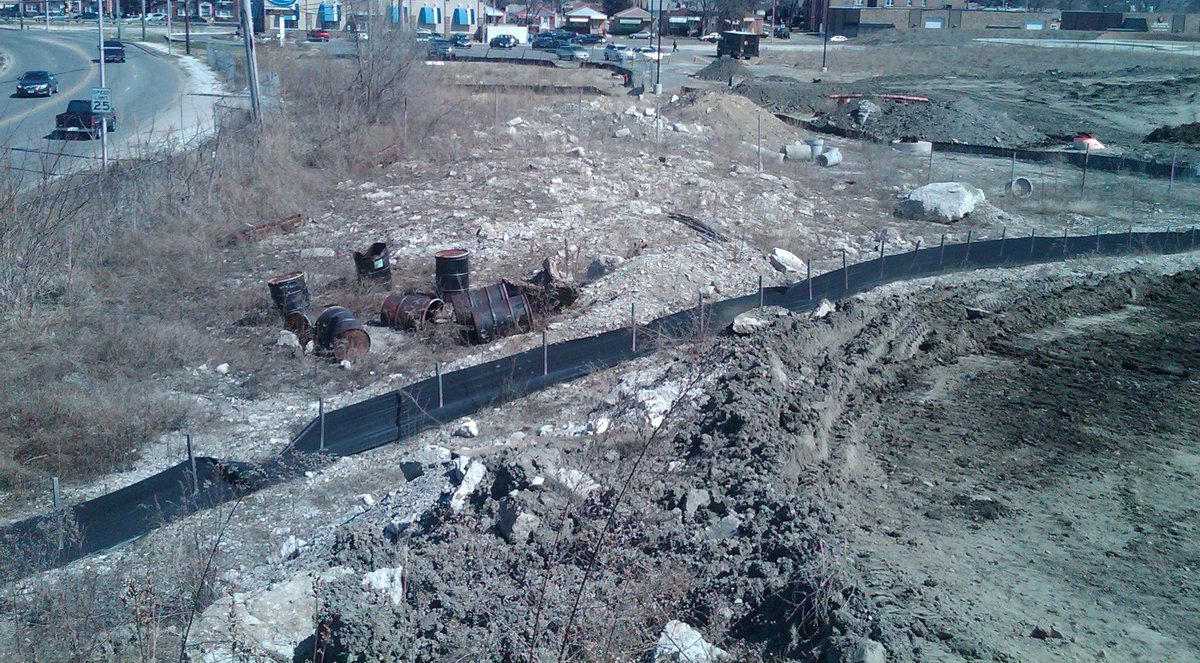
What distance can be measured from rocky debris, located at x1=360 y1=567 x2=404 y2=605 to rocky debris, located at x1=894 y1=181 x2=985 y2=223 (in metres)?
17.8

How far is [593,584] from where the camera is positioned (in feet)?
19.7

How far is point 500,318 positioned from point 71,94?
31.8 meters

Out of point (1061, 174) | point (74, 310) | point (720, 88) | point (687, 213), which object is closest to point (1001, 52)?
point (720, 88)

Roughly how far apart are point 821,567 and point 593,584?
142 cm

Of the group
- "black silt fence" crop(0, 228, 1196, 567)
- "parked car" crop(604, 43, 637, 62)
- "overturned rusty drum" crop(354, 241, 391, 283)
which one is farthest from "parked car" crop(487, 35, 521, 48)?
"overturned rusty drum" crop(354, 241, 391, 283)

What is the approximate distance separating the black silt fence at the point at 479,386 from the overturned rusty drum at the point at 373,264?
3765mm

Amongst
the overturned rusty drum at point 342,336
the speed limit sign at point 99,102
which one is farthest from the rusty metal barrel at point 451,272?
the speed limit sign at point 99,102

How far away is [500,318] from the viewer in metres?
12.9

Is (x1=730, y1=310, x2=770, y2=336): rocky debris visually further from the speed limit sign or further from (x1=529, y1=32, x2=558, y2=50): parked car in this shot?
(x1=529, y1=32, x2=558, y2=50): parked car

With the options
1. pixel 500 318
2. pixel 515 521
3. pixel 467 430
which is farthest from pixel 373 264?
pixel 515 521

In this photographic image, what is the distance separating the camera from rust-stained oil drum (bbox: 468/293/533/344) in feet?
42.1

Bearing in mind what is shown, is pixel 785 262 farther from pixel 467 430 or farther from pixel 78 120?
pixel 78 120

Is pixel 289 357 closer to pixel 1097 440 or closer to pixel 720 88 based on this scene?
pixel 1097 440

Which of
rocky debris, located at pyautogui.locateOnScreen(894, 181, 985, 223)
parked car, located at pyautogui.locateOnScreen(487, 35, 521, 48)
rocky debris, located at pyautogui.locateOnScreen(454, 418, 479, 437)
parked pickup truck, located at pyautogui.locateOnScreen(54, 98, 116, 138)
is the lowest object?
rocky debris, located at pyautogui.locateOnScreen(454, 418, 479, 437)
